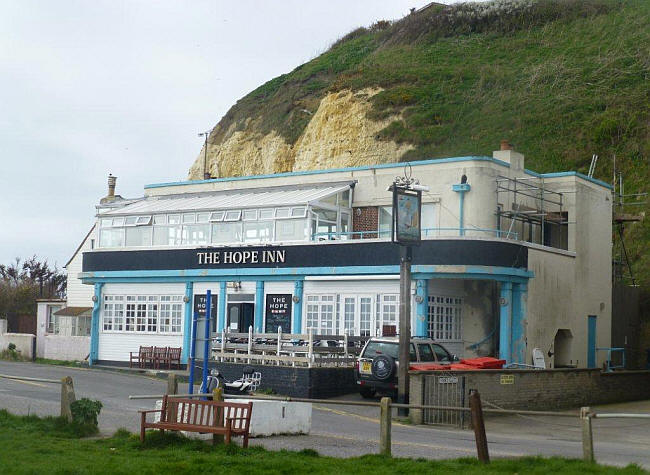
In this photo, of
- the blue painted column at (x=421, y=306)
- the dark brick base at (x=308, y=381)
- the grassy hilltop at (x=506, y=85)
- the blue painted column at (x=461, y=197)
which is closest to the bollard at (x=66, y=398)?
the dark brick base at (x=308, y=381)

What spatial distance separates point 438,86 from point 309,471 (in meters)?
63.2

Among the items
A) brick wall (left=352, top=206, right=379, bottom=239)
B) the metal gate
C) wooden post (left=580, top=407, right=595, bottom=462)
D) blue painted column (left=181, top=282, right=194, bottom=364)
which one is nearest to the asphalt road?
the metal gate

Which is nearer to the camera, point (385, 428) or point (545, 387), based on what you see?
point (385, 428)

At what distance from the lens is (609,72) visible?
2714 inches

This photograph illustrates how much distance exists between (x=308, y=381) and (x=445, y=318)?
667 centimetres

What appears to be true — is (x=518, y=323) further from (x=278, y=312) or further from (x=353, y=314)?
(x=278, y=312)

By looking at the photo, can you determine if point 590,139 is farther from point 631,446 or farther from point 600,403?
point 631,446

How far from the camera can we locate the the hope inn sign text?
1334 inches

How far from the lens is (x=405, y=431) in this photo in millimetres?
19844

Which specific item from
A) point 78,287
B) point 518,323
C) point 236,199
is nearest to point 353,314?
point 518,323

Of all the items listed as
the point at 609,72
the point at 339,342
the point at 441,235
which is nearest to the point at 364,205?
the point at 441,235

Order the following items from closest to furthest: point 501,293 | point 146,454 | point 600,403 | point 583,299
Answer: point 146,454, point 600,403, point 501,293, point 583,299

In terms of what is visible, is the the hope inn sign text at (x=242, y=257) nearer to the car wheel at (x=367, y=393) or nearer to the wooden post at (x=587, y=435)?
the car wheel at (x=367, y=393)

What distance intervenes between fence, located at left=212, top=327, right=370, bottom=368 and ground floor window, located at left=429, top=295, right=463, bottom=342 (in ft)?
8.51
